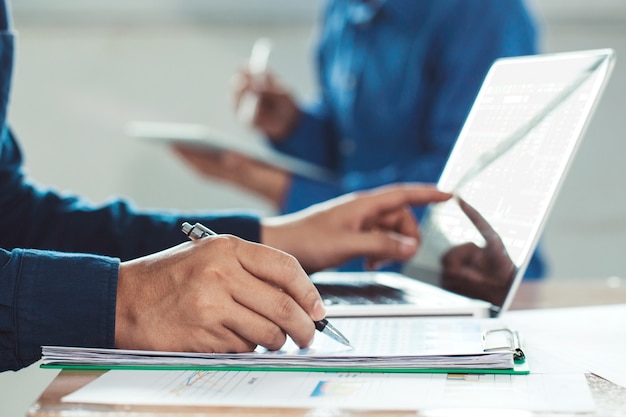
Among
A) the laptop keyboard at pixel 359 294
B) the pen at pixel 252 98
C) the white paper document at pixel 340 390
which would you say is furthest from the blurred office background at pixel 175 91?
the white paper document at pixel 340 390

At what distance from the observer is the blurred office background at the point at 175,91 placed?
2129 millimetres

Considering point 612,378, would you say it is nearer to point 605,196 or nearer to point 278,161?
point 278,161

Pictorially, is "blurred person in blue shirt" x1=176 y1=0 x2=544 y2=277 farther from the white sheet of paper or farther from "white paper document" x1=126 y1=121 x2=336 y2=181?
the white sheet of paper

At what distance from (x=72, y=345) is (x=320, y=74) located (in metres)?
1.36

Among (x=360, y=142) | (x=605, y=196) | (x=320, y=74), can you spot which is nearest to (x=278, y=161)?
(x=360, y=142)

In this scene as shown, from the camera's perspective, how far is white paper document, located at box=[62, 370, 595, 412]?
0.50 meters

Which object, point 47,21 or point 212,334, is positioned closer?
point 212,334

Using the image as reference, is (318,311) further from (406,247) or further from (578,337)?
(406,247)

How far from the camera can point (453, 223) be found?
916 mm

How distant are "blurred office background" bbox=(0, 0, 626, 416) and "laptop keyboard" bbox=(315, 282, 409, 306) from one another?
124 centimetres

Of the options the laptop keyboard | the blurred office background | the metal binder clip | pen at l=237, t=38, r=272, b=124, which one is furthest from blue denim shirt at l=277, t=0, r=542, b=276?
the metal binder clip

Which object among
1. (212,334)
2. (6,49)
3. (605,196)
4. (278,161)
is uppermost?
(6,49)

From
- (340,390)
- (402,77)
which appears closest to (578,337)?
(340,390)

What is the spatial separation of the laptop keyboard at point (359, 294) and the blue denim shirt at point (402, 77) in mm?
549
